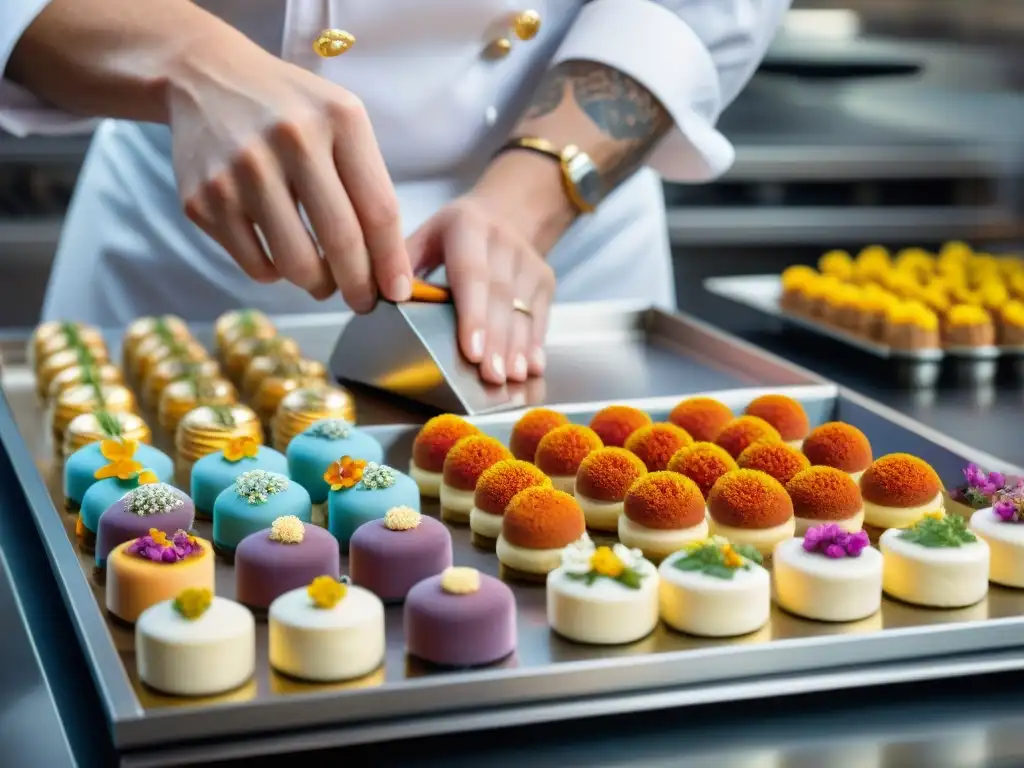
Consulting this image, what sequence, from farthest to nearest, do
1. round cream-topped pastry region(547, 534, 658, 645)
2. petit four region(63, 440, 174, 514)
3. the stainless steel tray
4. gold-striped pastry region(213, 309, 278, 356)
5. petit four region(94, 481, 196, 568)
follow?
gold-striped pastry region(213, 309, 278, 356)
petit four region(63, 440, 174, 514)
petit four region(94, 481, 196, 568)
round cream-topped pastry region(547, 534, 658, 645)
the stainless steel tray

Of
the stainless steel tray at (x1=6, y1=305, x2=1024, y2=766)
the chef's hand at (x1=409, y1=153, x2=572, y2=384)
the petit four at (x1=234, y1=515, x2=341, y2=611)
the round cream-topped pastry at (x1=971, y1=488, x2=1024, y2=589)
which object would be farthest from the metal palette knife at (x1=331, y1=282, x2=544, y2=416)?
the round cream-topped pastry at (x1=971, y1=488, x2=1024, y2=589)

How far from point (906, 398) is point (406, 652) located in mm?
864

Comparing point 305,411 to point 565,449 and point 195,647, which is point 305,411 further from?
point 195,647

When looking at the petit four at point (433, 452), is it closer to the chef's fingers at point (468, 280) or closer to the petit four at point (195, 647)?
the chef's fingers at point (468, 280)

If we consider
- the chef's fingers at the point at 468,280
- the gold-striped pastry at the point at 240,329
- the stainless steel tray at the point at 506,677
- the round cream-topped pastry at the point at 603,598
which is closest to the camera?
the stainless steel tray at the point at 506,677

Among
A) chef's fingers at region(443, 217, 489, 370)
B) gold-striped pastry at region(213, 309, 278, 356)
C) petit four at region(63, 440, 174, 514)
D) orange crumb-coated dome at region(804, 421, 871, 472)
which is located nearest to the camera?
petit four at region(63, 440, 174, 514)

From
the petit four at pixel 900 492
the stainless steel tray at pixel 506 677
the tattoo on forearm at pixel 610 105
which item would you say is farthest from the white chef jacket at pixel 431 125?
the stainless steel tray at pixel 506 677

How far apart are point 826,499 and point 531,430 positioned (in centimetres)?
32

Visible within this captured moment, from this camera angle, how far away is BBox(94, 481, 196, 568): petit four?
1.08m

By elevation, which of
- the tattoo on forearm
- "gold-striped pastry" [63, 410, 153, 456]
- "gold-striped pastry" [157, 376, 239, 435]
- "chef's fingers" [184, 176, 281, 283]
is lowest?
"gold-striped pastry" [157, 376, 239, 435]

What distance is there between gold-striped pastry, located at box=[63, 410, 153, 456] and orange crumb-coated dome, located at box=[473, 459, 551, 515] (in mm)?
358

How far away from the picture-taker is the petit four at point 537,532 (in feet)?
3.57

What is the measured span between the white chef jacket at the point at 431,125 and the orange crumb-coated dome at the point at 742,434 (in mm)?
556

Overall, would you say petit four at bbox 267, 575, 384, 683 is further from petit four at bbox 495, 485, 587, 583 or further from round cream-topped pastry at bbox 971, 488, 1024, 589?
round cream-topped pastry at bbox 971, 488, 1024, 589
